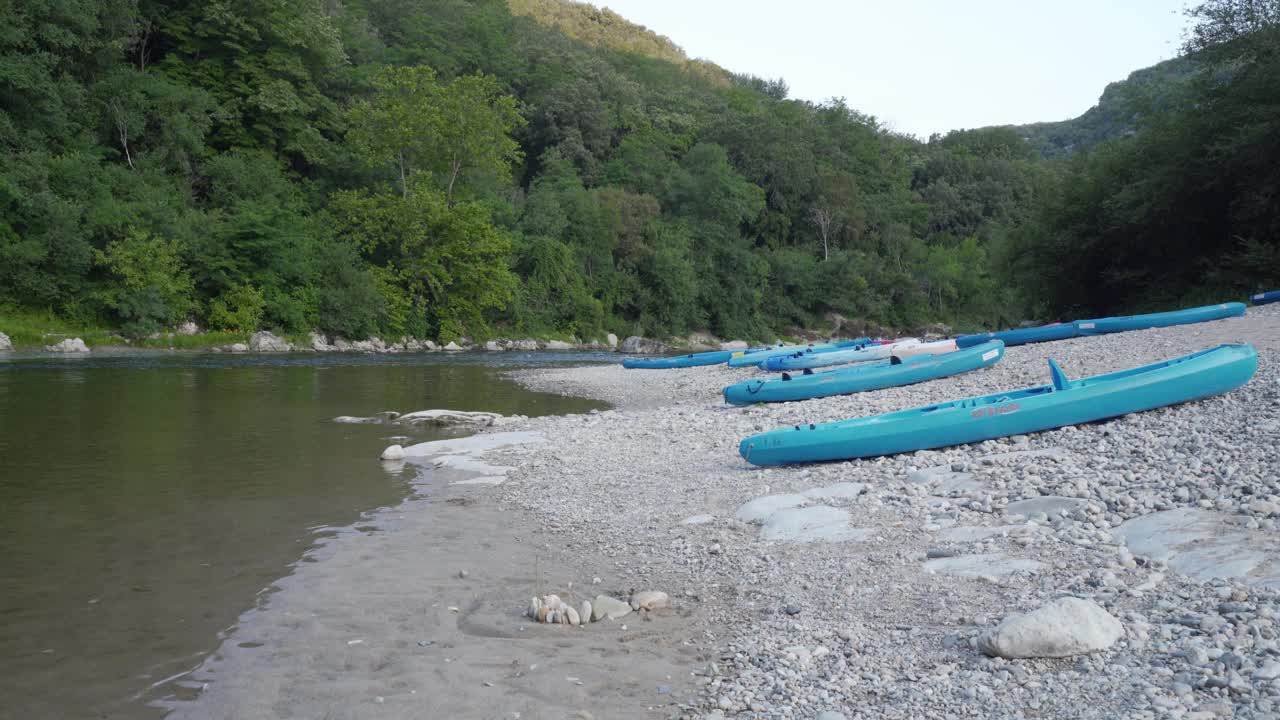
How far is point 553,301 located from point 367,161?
49.0 feet

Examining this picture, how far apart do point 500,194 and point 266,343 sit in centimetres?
2264

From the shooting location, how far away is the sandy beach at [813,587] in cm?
412

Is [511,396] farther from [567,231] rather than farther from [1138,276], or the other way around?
[567,231]

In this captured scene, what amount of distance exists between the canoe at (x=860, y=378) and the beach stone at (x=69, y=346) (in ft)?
93.1

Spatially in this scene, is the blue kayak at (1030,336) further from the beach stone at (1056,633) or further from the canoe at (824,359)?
the beach stone at (1056,633)

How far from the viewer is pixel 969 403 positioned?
9914mm

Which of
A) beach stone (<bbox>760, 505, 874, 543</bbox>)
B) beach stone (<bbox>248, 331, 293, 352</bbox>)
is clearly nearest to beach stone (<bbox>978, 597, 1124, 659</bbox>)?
beach stone (<bbox>760, 505, 874, 543</bbox>)

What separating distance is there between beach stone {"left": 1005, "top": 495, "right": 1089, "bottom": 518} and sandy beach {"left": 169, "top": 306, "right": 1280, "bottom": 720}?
2cm

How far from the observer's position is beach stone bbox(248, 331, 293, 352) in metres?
37.2

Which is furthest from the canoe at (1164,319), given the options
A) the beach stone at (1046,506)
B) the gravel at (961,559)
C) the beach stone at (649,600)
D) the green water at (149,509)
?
the beach stone at (649,600)

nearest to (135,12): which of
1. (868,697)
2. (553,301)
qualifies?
(553,301)

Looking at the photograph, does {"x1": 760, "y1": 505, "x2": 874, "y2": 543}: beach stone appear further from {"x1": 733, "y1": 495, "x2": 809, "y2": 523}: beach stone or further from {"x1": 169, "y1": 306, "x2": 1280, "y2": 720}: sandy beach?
{"x1": 733, "y1": 495, "x2": 809, "y2": 523}: beach stone

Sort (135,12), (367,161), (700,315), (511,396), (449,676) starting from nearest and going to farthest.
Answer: (449,676) < (511,396) < (135,12) < (367,161) < (700,315)

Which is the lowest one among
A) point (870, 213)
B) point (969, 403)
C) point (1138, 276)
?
point (969, 403)
